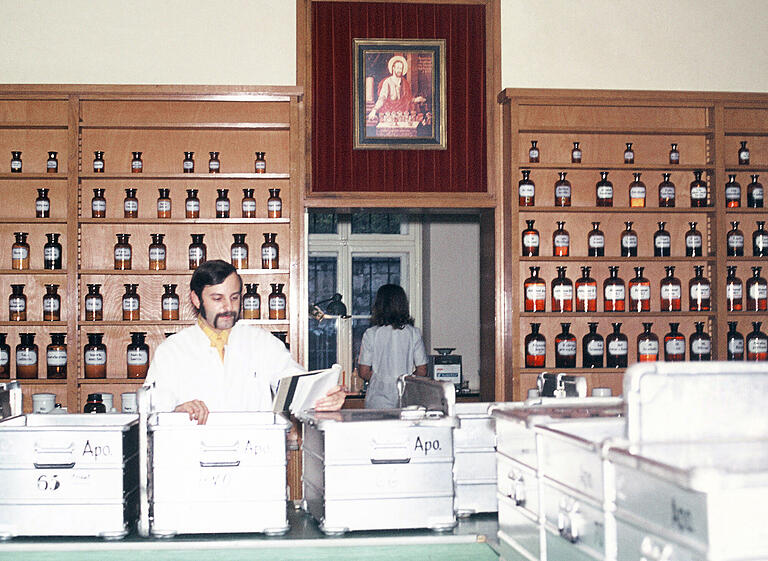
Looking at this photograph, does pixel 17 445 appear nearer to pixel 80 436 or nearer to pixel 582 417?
pixel 80 436

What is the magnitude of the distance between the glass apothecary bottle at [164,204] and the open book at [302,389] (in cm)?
190

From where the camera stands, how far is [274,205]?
4.20 meters

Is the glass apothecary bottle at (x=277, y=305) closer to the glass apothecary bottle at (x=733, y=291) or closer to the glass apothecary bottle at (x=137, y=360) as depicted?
the glass apothecary bottle at (x=137, y=360)

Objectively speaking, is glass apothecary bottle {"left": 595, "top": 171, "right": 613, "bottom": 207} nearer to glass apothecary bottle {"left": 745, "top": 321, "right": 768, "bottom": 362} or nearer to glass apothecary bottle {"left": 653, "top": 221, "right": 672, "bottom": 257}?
glass apothecary bottle {"left": 653, "top": 221, "right": 672, "bottom": 257}

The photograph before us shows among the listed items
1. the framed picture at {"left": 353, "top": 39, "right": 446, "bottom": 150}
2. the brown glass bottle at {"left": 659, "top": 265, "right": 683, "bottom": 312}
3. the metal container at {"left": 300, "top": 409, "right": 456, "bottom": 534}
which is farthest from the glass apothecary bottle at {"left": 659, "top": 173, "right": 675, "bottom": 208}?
the metal container at {"left": 300, "top": 409, "right": 456, "bottom": 534}

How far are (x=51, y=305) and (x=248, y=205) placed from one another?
1.09 metres

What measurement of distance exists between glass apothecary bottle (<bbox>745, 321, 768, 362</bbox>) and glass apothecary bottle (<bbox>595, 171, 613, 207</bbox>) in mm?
982

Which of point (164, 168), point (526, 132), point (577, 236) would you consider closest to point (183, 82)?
point (164, 168)

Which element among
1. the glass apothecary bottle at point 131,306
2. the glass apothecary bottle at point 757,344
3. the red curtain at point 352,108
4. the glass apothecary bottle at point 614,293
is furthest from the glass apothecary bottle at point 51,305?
the glass apothecary bottle at point 757,344

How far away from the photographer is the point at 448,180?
4.27 m

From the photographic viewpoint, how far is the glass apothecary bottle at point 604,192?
427 cm

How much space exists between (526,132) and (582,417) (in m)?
2.86

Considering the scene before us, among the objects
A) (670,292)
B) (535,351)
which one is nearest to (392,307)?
(535,351)

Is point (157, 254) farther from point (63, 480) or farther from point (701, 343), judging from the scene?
point (701, 343)
